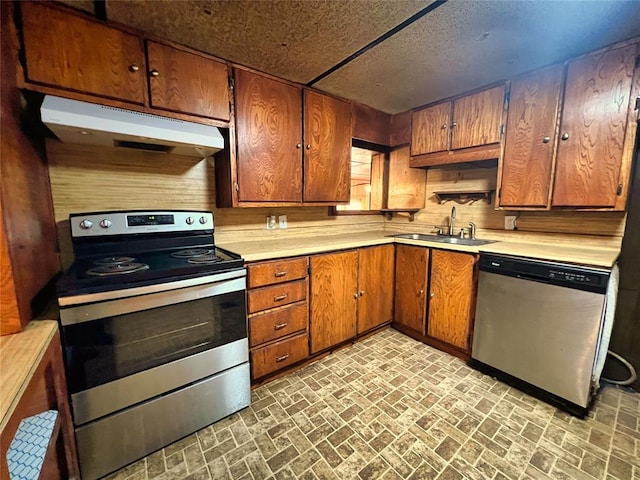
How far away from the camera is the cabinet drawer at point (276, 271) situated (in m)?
1.80

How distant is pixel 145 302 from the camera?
1.33 metres

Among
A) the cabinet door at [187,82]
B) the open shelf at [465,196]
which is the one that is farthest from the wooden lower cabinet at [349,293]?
the cabinet door at [187,82]

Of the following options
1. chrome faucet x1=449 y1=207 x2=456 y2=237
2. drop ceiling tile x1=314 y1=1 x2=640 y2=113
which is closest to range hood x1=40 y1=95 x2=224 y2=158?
drop ceiling tile x1=314 y1=1 x2=640 y2=113

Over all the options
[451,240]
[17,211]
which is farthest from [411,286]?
[17,211]

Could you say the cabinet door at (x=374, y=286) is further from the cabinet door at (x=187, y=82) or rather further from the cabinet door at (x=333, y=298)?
the cabinet door at (x=187, y=82)

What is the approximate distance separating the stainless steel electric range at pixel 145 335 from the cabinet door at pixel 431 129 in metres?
2.01

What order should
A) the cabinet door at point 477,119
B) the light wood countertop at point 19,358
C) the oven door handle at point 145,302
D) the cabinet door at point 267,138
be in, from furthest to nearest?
the cabinet door at point 477,119
the cabinet door at point 267,138
the oven door handle at point 145,302
the light wood countertop at point 19,358

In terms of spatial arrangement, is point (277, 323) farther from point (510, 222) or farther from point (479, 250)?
point (510, 222)

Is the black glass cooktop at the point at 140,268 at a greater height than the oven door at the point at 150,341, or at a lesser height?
greater

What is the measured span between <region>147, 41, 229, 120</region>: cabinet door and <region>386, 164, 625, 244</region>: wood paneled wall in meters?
2.19

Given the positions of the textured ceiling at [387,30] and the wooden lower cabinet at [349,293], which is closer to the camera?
the textured ceiling at [387,30]

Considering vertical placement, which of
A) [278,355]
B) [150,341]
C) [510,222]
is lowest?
[278,355]

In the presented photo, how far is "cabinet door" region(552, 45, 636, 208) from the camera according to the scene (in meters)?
1.62

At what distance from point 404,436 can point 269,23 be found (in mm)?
2377
